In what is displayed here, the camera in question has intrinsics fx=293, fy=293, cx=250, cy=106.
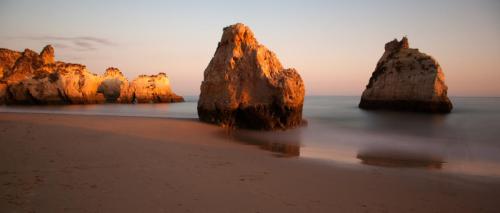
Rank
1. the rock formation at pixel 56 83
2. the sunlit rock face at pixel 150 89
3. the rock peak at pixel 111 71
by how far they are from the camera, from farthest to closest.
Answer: the rock peak at pixel 111 71 → the sunlit rock face at pixel 150 89 → the rock formation at pixel 56 83

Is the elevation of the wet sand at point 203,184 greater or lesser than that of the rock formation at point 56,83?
lesser

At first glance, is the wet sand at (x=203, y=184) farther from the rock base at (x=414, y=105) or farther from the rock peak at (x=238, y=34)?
the rock base at (x=414, y=105)

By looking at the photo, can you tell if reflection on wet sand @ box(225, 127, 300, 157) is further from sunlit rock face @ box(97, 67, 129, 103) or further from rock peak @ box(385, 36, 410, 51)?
sunlit rock face @ box(97, 67, 129, 103)

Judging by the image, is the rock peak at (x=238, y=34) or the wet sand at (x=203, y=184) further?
the rock peak at (x=238, y=34)

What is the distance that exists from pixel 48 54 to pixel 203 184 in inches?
2296

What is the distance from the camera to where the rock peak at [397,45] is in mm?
32906

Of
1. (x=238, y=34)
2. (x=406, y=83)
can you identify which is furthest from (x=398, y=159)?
(x=406, y=83)

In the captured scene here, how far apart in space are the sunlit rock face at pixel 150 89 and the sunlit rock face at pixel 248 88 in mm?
36673

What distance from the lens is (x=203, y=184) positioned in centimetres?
434

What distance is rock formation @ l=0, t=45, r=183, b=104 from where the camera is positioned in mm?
36812

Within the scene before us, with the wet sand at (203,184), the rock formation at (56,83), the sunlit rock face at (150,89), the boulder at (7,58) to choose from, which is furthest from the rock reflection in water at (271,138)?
the boulder at (7,58)

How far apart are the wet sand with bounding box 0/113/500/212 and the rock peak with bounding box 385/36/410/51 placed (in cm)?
3090

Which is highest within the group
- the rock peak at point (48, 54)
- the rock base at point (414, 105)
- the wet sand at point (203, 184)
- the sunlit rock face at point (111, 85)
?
the rock peak at point (48, 54)

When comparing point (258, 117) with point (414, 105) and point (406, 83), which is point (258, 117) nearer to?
point (414, 105)
